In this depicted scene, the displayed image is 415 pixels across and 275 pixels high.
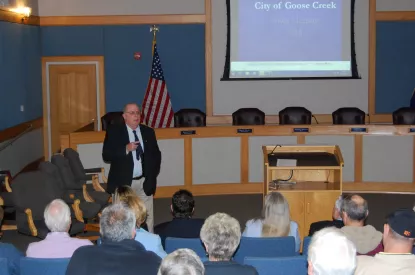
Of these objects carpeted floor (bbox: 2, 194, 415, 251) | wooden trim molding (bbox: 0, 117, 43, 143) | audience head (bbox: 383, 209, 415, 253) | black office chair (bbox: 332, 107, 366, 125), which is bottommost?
carpeted floor (bbox: 2, 194, 415, 251)

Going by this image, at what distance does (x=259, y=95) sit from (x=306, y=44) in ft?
4.56

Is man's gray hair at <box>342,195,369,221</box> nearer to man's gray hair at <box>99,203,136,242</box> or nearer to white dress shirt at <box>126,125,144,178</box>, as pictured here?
man's gray hair at <box>99,203,136,242</box>

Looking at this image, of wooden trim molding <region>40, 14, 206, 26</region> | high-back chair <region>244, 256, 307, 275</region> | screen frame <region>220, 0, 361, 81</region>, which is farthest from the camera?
wooden trim molding <region>40, 14, 206, 26</region>

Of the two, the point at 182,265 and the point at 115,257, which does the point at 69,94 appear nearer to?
the point at 115,257

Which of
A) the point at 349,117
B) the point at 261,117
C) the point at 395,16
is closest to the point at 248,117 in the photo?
the point at 261,117

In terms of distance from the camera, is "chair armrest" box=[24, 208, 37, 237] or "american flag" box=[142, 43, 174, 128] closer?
"chair armrest" box=[24, 208, 37, 237]

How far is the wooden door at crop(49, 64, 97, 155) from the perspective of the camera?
13531mm

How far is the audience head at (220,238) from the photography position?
3672mm

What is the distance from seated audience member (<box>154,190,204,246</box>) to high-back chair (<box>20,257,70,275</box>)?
1148 mm

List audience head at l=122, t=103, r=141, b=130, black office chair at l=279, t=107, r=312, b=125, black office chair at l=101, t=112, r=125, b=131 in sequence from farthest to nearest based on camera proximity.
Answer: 1. black office chair at l=279, t=107, r=312, b=125
2. black office chair at l=101, t=112, r=125, b=131
3. audience head at l=122, t=103, r=141, b=130

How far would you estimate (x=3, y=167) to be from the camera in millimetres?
10500

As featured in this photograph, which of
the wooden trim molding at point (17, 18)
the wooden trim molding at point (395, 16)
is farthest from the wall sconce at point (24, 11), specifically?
the wooden trim molding at point (395, 16)

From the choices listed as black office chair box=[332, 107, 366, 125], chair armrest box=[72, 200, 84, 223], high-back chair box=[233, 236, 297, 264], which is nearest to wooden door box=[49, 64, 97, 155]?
black office chair box=[332, 107, 366, 125]

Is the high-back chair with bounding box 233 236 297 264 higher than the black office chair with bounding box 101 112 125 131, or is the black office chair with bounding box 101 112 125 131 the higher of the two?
the black office chair with bounding box 101 112 125 131
